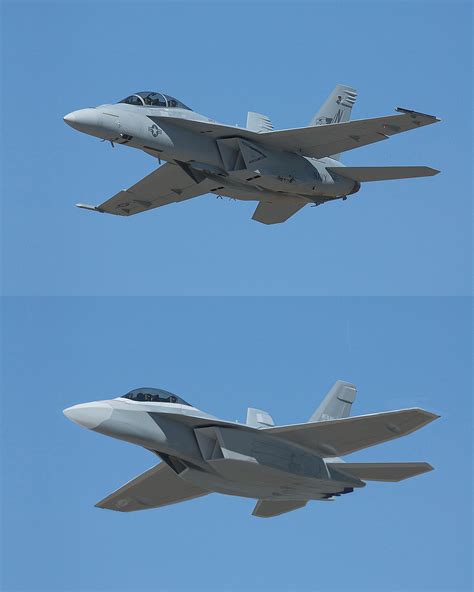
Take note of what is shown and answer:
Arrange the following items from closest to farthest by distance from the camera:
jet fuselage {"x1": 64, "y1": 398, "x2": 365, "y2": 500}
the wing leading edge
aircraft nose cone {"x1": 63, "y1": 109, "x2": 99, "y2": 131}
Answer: jet fuselage {"x1": 64, "y1": 398, "x2": 365, "y2": 500} < aircraft nose cone {"x1": 63, "y1": 109, "x2": 99, "y2": 131} < the wing leading edge

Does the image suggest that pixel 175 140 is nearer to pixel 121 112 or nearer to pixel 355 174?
pixel 121 112

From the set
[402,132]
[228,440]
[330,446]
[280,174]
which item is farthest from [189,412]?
[402,132]

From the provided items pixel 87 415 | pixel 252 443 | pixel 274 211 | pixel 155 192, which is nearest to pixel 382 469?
pixel 252 443

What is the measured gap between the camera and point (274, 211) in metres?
32.0

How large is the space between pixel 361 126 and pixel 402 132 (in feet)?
3.26

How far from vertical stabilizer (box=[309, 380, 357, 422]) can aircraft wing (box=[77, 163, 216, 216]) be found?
5.99m

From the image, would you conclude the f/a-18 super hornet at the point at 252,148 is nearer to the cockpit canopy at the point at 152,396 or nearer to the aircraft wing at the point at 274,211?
the aircraft wing at the point at 274,211

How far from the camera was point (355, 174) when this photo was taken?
1222 inches

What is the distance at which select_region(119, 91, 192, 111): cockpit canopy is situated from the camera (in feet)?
92.9

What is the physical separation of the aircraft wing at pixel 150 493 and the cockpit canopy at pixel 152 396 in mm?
3990

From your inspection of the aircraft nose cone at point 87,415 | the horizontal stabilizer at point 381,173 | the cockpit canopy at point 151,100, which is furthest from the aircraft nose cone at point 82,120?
the horizontal stabilizer at point 381,173

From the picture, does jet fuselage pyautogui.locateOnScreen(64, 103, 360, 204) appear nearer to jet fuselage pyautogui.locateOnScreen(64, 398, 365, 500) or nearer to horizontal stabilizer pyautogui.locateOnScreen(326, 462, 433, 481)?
jet fuselage pyautogui.locateOnScreen(64, 398, 365, 500)

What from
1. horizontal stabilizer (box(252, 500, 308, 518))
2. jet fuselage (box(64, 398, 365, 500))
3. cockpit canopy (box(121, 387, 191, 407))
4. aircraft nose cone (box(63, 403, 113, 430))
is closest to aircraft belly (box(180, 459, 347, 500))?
jet fuselage (box(64, 398, 365, 500))

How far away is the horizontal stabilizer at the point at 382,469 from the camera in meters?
27.4
